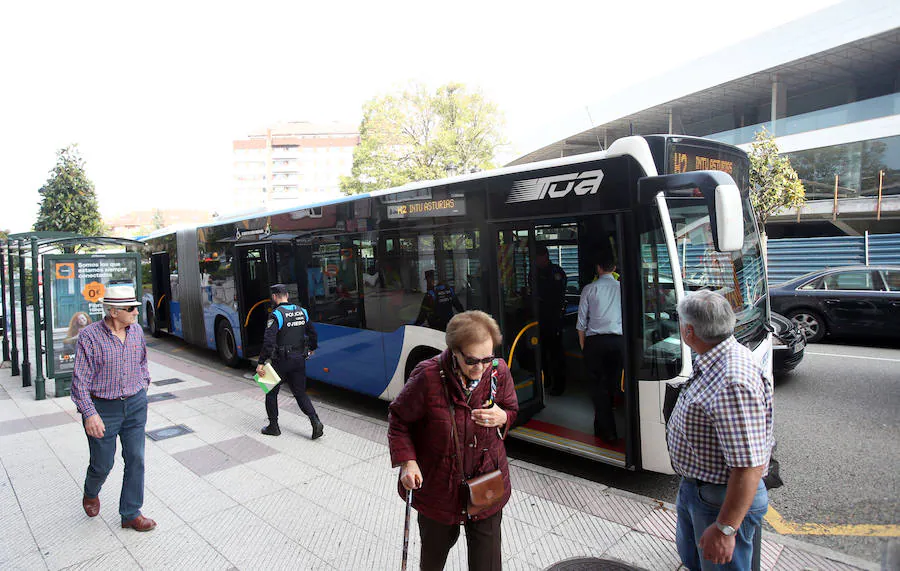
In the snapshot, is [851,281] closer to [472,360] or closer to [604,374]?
[604,374]

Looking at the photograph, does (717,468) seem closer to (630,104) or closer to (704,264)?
(704,264)

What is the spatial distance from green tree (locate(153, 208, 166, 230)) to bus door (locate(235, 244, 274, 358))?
109544 millimetres

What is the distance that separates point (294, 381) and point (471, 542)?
4.10 meters

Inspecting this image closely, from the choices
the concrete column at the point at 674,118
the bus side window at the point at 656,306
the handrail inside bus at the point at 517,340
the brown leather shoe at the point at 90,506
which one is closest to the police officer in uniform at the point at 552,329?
the handrail inside bus at the point at 517,340

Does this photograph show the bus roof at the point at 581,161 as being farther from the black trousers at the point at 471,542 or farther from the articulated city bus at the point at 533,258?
the black trousers at the point at 471,542

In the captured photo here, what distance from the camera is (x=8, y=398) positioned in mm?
8406

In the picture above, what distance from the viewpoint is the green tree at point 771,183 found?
14.7m

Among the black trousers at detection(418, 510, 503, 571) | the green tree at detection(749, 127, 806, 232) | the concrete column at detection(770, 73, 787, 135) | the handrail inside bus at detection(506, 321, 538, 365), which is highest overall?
the concrete column at detection(770, 73, 787, 135)

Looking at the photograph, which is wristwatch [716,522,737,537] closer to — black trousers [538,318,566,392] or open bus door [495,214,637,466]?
open bus door [495,214,637,466]

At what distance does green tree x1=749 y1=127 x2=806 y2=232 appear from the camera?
48.4 feet

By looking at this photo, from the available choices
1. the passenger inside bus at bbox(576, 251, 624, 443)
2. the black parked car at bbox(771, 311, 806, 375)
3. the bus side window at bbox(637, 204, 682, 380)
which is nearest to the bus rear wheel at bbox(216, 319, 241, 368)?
the passenger inside bus at bbox(576, 251, 624, 443)

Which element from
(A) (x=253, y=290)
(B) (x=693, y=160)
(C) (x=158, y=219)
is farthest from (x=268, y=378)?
(C) (x=158, y=219)

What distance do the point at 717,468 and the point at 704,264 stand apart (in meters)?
2.56

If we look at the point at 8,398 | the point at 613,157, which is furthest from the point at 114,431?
the point at 8,398
